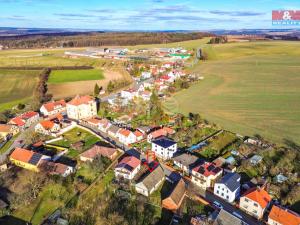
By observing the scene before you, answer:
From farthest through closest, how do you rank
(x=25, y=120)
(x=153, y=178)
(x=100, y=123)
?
1. (x=25, y=120)
2. (x=100, y=123)
3. (x=153, y=178)

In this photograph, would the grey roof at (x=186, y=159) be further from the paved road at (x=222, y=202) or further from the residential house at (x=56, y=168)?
the residential house at (x=56, y=168)

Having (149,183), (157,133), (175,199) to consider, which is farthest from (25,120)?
(175,199)

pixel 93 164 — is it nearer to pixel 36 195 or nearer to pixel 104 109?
pixel 36 195

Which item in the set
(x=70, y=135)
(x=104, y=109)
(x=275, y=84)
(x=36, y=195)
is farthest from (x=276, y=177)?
(x=275, y=84)

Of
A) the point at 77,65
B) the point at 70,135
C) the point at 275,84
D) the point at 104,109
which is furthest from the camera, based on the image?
the point at 77,65

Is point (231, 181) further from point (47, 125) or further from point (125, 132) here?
point (47, 125)

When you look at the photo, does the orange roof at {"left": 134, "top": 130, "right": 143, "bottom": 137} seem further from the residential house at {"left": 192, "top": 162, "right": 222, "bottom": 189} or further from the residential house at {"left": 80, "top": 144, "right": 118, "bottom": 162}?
the residential house at {"left": 192, "top": 162, "right": 222, "bottom": 189}
